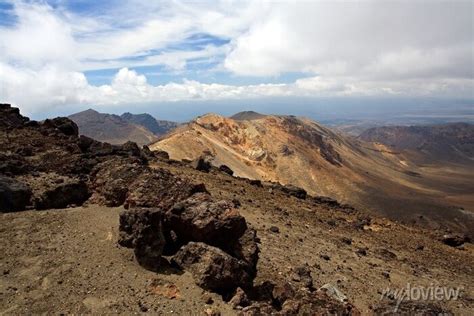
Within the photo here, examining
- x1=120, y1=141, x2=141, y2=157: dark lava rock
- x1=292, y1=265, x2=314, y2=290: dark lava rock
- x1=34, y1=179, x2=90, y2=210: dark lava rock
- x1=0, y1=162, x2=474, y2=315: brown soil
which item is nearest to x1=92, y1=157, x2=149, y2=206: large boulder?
x1=34, y1=179, x2=90, y2=210: dark lava rock

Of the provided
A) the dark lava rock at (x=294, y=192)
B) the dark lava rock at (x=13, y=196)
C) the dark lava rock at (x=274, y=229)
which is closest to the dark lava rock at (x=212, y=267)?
the dark lava rock at (x=13, y=196)

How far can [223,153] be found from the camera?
186 ft

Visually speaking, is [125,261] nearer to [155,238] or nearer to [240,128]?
[155,238]

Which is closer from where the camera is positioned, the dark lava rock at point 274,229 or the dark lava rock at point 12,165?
the dark lava rock at point 12,165

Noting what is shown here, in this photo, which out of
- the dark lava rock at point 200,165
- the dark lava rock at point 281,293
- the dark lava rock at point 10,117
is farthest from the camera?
the dark lava rock at point 200,165

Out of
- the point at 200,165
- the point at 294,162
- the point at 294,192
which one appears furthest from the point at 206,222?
the point at 294,162

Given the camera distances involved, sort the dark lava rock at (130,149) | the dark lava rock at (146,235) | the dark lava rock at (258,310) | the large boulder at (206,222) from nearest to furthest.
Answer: the dark lava rock at (258,310), the dark lava rock at (146,235), the large boulder at (206,222), the dark lava rock at (130,149)

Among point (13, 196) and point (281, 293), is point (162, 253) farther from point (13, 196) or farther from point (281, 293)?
point (13, 196)

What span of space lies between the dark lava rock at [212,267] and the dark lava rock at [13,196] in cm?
530

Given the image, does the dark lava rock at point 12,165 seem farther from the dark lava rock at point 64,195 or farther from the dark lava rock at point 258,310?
the dark lava rock at point 258,310

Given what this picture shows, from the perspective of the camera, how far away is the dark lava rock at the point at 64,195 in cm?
1310

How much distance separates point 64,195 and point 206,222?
5.32 metres

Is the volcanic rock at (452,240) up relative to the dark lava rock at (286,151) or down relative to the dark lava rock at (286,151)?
down

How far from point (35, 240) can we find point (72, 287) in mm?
2467
